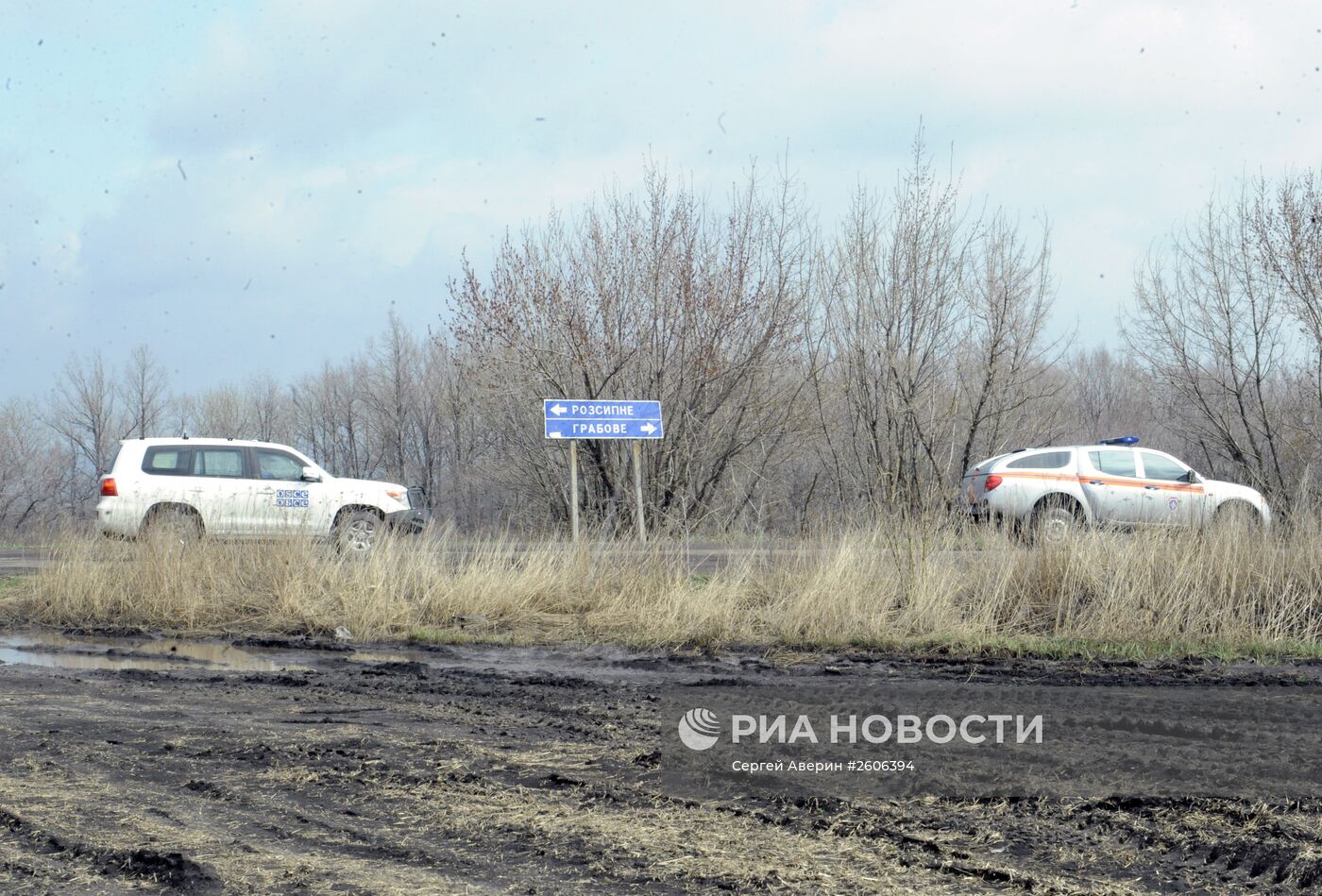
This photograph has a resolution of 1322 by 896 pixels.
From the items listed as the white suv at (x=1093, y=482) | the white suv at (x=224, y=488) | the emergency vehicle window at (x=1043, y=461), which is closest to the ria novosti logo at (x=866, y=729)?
the white suv at (x=224, y=488)

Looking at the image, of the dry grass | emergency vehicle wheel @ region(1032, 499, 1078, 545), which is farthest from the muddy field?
emergency vehicle wheel @ region(1032, 499, 1078, 545)

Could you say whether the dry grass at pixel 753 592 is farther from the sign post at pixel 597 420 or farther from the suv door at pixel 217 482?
the suv door at pixel 217 482

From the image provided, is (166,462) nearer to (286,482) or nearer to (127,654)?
(286,482)

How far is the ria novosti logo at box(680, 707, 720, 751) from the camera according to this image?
19.3 ft

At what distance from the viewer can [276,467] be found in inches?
628

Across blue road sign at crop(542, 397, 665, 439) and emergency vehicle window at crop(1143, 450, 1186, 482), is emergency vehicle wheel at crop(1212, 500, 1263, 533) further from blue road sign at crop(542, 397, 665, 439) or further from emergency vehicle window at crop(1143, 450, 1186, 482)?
emergency vehicle window at crop(1143, 450, 1186, 482)

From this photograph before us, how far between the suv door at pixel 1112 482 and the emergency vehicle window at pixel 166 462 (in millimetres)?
12767

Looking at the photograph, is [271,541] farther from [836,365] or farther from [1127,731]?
[836,365]

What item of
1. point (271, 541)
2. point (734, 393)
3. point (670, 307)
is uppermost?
point (670, 307)

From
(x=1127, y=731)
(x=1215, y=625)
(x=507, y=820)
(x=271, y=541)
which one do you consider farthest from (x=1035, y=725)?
(x=271, y=541)

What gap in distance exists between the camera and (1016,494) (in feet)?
55.7

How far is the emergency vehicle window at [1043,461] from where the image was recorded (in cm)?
1725

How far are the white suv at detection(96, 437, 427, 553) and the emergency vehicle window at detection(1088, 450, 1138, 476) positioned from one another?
32.6 feet

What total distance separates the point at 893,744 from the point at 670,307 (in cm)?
1625
